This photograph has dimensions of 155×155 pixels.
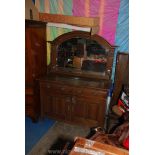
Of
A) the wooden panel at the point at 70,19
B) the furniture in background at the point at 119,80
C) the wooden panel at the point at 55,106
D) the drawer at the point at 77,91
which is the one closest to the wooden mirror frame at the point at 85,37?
the furniture in background at the point at 119,80

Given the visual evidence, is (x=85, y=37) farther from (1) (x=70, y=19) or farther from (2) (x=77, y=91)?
(2) (x=77, y=91)

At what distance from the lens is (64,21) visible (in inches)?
113

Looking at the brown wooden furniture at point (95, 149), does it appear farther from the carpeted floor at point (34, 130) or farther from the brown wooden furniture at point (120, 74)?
the brown wooden furniture at point (120, 74)

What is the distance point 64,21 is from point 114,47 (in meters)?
0.94

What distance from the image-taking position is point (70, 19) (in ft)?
9.21

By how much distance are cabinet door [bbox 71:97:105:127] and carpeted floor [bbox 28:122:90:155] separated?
0.18 metres

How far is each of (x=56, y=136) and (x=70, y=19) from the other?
1912 mm

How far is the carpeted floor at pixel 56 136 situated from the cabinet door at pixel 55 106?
0.64ft

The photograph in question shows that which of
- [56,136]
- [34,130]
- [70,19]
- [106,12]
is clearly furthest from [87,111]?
[106,12]

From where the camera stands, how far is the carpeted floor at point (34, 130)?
2672 millimetres

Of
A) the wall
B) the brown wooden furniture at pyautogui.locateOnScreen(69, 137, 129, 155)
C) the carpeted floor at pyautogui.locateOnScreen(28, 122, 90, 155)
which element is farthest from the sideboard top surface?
the brown wooden furniture at pyautogui.locateOnScreen(69, 137, 129, 155)
